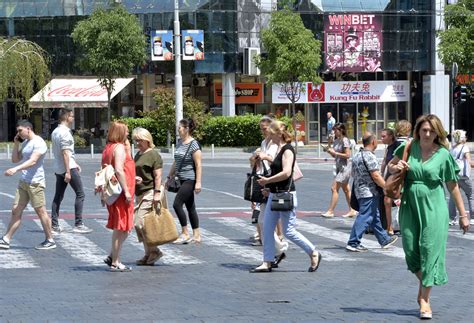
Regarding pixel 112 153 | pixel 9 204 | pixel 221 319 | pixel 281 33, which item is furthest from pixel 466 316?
pixel 281 33

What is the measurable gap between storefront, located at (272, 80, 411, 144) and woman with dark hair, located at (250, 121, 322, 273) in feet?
140

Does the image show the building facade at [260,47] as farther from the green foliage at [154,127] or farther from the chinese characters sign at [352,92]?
the green foliage at [154,127]

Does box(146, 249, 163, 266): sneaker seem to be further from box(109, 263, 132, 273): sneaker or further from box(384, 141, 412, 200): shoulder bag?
box(384, 141, 412, 200): shoulder bag

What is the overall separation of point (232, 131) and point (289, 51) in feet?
14.4

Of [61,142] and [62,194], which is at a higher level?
[61,142]

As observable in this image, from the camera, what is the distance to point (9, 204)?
21.6m

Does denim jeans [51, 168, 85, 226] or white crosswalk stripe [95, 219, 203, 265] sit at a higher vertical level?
denim jeans [51, 168, 85, 226]

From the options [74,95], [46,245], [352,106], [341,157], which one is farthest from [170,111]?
[46,245]

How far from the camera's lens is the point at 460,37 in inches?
1853

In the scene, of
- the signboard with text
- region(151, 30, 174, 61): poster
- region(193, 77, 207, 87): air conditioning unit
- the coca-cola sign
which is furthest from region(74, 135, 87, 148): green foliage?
the signboard with text

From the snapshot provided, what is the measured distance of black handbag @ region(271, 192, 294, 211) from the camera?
11.9m

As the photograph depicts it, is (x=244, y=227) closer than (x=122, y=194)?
No

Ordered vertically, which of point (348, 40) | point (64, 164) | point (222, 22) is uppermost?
point (222, 22)

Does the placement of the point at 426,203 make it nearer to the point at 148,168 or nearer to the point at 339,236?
the point at 148,168
